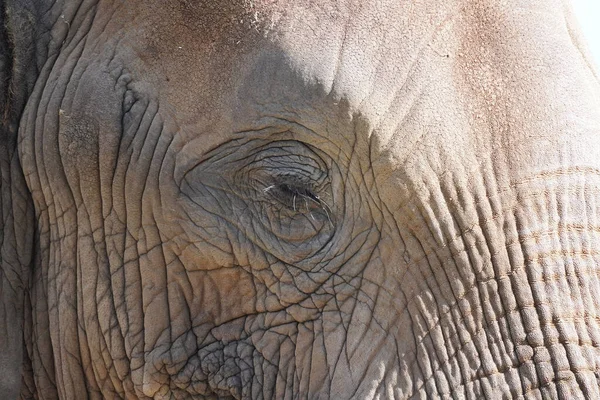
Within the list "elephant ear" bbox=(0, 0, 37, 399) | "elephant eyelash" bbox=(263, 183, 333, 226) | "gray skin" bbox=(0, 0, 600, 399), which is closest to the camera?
"gray skin" bbox=(0, 0, 600, 399)

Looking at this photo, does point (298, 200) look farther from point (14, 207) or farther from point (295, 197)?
point (14, 207)

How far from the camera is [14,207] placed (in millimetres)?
3461

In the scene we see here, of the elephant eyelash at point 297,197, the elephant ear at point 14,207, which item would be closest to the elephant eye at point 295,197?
the elephant eyelash at point 297,197

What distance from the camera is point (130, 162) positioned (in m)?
3.32

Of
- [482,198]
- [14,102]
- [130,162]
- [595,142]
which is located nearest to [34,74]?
[14,102]

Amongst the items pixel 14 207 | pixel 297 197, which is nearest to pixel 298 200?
pixel 297 197

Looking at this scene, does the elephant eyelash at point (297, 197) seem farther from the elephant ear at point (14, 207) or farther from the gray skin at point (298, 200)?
the elephant ear at point (14, 207)

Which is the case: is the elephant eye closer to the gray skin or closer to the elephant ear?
the gray skin

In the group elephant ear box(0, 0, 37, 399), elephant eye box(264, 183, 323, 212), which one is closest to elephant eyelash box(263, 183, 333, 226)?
elephant eye box(264, 183, 323, 212)

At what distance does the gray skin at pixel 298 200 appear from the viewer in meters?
2.92

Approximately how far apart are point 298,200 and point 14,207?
1.00 meters

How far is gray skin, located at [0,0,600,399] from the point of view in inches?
115

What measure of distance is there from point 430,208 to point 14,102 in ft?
4.68

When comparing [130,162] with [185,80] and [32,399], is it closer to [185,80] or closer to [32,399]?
[185,80]
